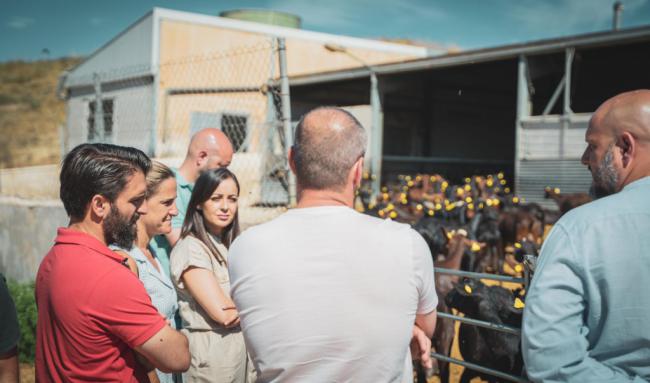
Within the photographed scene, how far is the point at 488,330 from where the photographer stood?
14.5 feet

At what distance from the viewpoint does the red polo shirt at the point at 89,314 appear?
1802mm

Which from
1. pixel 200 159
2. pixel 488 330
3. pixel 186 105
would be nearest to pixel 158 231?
pixel 200 159

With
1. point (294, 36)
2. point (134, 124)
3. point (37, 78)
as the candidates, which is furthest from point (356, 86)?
point (37, 78)

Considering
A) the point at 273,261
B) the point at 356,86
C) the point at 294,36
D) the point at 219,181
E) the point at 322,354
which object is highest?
the point at 294,36

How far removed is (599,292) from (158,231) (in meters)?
2.23

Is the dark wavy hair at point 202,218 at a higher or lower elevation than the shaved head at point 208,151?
lower

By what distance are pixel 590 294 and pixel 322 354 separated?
2.99 ft

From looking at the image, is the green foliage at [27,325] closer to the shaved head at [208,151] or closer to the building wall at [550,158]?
the shaved head at [208,151]

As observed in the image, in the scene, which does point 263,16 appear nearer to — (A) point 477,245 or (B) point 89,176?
(A) point 477,245

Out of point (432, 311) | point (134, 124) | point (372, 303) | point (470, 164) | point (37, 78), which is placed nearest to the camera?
point (372, 303)

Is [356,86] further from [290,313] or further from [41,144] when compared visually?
[41,144]

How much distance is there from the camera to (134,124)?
13.9 m

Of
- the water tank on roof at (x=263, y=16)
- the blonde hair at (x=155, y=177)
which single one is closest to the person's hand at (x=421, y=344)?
the blonde hair at (x=155, y=177)

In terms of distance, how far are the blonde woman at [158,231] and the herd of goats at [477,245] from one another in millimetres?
1917
